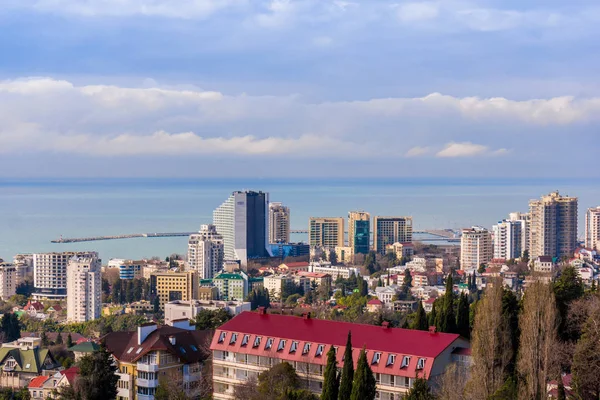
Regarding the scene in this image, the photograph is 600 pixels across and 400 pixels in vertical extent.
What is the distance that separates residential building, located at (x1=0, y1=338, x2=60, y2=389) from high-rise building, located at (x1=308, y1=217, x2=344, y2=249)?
36475 mm

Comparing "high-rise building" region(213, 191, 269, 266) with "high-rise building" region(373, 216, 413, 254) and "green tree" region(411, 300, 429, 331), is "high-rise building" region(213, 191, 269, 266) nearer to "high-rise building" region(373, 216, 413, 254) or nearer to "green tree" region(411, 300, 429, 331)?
"high-rise building" region(373, 216, 413, 254)

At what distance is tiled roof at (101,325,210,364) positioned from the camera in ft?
39.6

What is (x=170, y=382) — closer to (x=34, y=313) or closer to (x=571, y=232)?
(x=34, y=313)

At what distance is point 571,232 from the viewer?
39.6m

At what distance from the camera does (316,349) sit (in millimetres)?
10641

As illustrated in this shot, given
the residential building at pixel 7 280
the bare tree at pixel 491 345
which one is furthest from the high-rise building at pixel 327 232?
the bare tree at pixel 491 345

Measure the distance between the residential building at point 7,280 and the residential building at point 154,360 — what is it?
861 inches

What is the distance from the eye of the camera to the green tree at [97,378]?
11.1 m

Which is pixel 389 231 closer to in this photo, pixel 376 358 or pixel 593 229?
pixel 593 229

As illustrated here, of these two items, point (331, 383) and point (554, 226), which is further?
point (554, 226)

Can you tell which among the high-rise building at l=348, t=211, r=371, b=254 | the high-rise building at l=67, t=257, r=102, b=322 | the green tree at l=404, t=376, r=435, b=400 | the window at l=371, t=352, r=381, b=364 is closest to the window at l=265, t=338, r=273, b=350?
the window at l=371, t=352, r=381, b=364

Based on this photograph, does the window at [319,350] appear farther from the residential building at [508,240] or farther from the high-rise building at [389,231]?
the high-rise building at [389,231]

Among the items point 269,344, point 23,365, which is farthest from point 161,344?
point 23,365

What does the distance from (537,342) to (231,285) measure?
76.9 feet
